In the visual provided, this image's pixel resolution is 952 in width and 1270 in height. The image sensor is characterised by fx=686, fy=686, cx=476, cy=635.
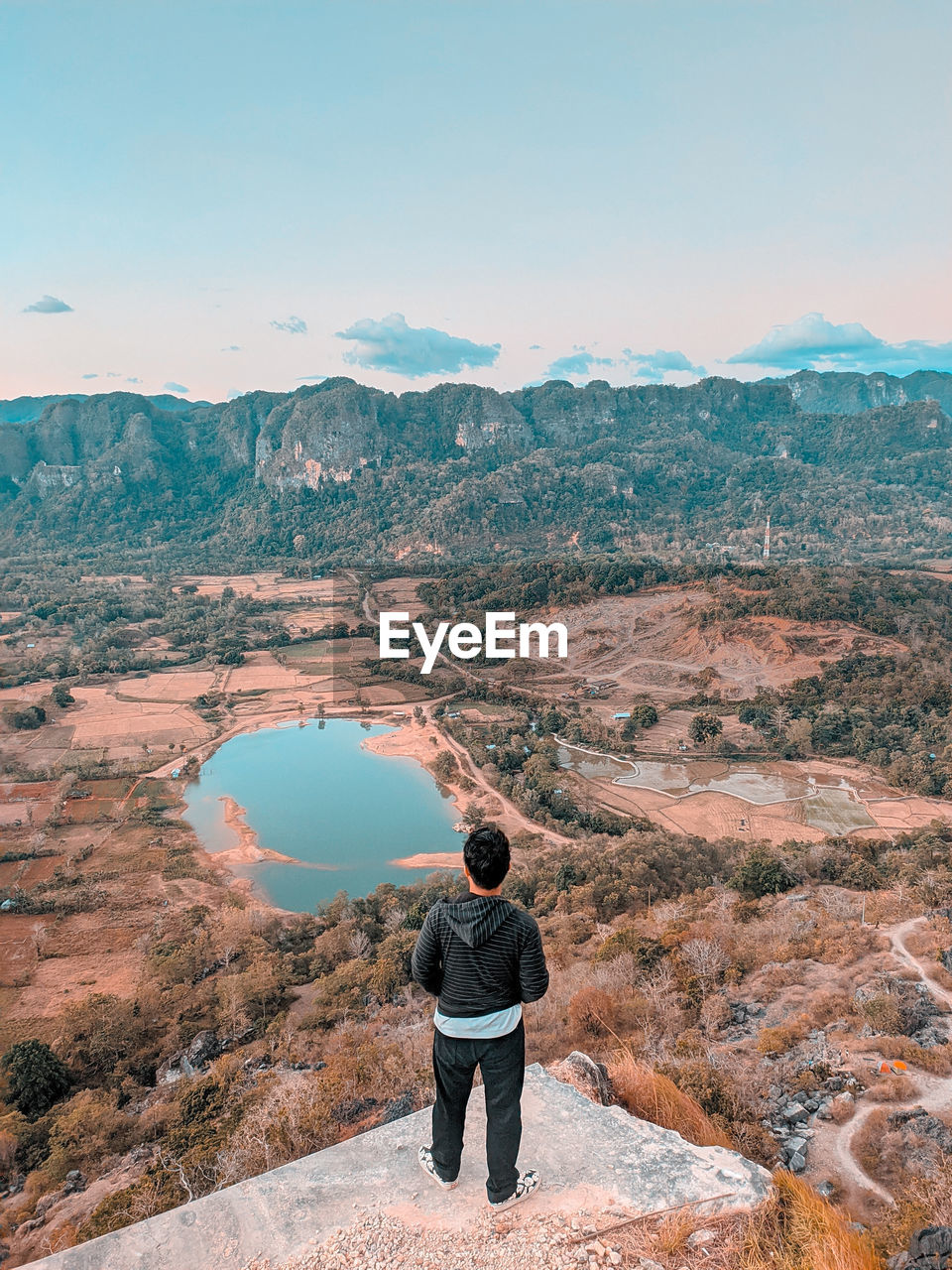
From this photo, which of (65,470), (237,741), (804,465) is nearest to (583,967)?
(237,741)

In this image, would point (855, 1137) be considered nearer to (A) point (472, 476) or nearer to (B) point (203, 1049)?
(B) point (203, 1049)

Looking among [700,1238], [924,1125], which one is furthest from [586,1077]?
[924,1125]

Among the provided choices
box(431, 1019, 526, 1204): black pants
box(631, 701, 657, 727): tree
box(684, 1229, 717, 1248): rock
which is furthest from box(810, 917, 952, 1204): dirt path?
box(631, 701, 657, 727): tree

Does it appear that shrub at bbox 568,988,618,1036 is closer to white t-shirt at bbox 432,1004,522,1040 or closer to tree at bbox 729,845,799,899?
white t-shirt at bbox 432,1004,522,1040

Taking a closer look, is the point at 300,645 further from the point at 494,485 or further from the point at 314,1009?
the point at 494,485

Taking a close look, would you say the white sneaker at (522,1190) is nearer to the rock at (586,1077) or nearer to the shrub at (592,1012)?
the rock at (586,1077)
